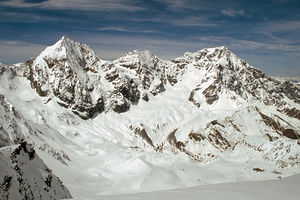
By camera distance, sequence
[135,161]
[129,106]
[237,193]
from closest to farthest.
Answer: [237,193] < [135,161] < [129,106]

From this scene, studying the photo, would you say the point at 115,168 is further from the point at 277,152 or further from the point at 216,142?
the point at 216,142

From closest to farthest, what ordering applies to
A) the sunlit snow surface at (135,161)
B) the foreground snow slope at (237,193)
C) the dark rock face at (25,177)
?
the foreground snow slope at (237,193)
the dark rock face at (25,177)
the sunlit snow surface at (135,161)

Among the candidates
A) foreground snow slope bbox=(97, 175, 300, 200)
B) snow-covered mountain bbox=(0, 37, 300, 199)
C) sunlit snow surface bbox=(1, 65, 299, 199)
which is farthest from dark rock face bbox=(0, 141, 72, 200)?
snow-covered mountain bbox=(0, 37, 300, 199)

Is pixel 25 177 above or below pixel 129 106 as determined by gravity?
below

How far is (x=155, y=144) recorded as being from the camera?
131m

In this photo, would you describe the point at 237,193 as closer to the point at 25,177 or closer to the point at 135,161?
the point at 25,177

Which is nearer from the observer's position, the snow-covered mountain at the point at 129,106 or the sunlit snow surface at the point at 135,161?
the sunlit snow surface at the point at 135,161

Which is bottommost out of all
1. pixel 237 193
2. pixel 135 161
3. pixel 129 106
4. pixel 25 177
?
pixel 135 161

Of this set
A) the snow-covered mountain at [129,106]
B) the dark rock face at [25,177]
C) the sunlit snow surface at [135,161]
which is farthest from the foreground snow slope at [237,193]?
the snow-covered mountain at [129,106]

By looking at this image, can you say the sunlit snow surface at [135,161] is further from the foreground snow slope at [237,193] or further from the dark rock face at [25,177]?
the dark rock face at [25,177]

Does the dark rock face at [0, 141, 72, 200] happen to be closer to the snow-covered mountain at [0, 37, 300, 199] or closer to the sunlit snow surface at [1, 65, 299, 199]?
the sunlit snow surface at [1, 65, 299, 199]

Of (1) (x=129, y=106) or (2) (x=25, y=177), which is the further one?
(1) (x=129, y=106)

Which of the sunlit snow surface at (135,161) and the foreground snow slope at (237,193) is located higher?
the foreground snow slope at (237,193)

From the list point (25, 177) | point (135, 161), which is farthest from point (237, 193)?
point (135, 161)
